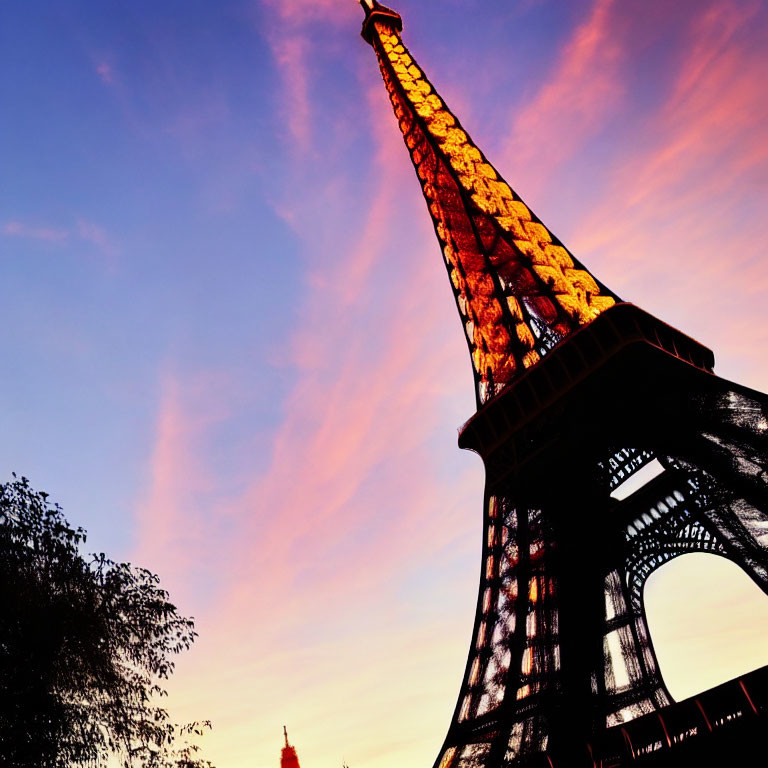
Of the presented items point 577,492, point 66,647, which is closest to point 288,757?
point 577,492

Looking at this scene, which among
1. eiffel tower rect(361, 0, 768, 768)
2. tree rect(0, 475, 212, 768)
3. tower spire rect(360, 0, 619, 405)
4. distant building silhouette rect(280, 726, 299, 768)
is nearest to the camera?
tree rect(0, 475, 212, 768)

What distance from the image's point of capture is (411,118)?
34.8 metres

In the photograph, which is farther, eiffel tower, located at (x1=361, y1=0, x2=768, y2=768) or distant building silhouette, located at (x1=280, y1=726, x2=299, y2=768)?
distant building silhouette, located at (x1=280, y1=726, x2=299, y2=768)

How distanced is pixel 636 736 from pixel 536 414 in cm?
1114

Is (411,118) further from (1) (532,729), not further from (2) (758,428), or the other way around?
(1) (532,729)

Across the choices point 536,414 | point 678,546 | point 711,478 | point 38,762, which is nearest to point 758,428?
point 711,478

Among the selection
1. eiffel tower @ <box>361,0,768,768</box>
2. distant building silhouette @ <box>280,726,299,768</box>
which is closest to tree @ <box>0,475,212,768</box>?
eiffel tower @ <box>361,0,768,768</box>

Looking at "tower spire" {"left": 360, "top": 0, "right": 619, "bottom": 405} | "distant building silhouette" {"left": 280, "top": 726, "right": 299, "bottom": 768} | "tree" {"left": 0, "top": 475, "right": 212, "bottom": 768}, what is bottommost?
"tree" {"left": 0, "top": 475, "right": 212, "bottom": 768}

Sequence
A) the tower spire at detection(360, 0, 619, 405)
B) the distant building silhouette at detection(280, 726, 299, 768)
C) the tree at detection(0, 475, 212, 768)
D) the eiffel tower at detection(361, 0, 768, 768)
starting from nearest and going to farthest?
the tree at detection(0, 475, 212, 768) → the eiffel tower at detection(361, 0, 768, 768) → the tower spire at detection(360, 0, 619, 405) → the distant building silhouette at detection(280, 726, 299, 768)

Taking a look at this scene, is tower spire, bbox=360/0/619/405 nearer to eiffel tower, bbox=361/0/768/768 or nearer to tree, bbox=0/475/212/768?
eiffel tower, bbox=361/0/768/768

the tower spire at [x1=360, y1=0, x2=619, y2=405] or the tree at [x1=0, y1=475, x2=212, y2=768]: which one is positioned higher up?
the tower spire at [x1=360, y1=0, x2=619, y2=405]

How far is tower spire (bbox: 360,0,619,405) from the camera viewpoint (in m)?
26.6

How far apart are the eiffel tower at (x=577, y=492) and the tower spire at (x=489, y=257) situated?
0.34ft

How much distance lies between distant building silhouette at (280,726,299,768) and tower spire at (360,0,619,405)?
8991 centimetres
